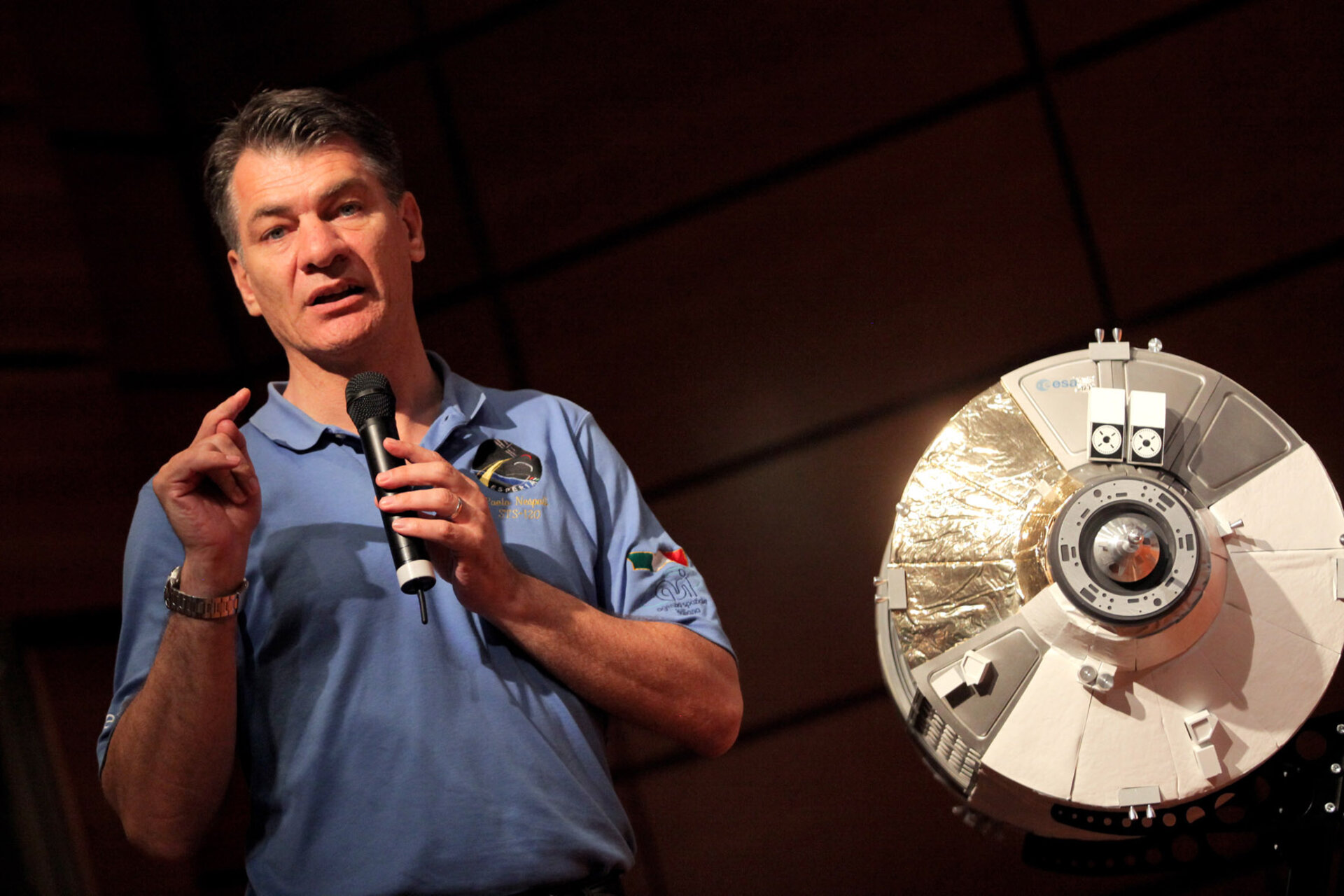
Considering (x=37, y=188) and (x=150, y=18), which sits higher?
(x=150, y=18)

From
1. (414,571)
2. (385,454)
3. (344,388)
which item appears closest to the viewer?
(414,571)

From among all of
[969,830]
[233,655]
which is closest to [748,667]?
[969,830]

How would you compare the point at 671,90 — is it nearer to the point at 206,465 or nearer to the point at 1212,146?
the point at 1212,146

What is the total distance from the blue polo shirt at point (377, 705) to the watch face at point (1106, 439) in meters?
0.51

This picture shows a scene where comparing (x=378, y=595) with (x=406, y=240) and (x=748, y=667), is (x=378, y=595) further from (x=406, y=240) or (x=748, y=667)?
(x=748, y=667)

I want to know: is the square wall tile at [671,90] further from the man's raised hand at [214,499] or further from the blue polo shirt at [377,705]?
the man's raised hand at [214,499]

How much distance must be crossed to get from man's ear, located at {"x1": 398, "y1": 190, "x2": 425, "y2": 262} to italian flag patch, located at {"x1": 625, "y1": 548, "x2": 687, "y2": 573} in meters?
0.47

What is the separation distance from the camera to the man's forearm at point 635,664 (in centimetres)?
122

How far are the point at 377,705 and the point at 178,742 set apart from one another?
0.19 metres

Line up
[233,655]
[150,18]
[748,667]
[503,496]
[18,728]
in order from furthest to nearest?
1. [150,18]
2. [748,667]
3. [503,496]
4. [233,655]
5. [18,728]

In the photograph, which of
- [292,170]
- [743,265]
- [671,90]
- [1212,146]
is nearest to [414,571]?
[292,170]

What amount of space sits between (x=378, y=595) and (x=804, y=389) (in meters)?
1.14

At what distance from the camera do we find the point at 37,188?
2.09m

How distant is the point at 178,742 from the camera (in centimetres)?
116
